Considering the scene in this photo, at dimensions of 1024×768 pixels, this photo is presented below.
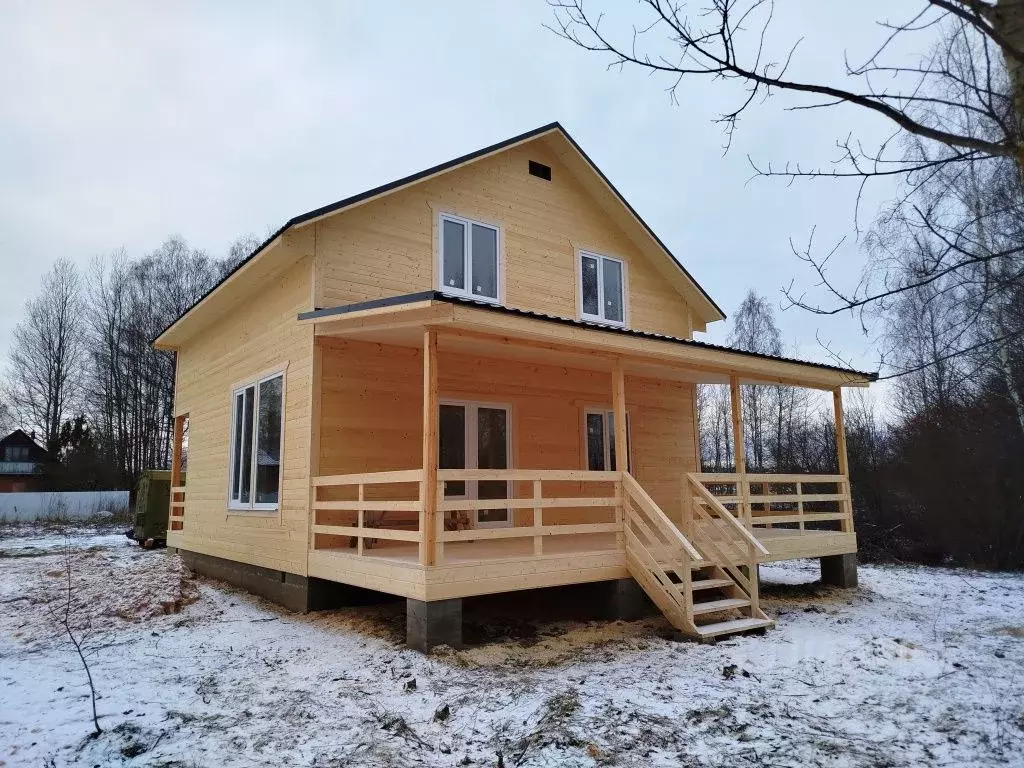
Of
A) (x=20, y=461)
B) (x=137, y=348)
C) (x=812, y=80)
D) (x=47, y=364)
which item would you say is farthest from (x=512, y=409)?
(x=20, y=461)

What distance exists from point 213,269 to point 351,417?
30300mm

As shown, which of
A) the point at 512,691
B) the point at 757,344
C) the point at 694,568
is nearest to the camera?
the point at 512,691

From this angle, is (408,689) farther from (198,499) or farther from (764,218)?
(198,499)

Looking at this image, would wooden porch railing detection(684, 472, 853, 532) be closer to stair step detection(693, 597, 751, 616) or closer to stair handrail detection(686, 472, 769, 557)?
stair handrail detection(686, 472, 769, 557)

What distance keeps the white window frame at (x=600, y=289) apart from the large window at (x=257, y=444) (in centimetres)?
557

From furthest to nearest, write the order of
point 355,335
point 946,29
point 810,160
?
point 355,335 < point 946,29 < point 810,160

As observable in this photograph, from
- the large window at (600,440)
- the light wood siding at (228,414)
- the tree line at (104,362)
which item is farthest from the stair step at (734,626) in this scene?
the tree line at (104,362)

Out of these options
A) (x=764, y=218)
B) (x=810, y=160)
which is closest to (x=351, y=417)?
(x=764, y=218)

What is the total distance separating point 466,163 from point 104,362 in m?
31.0

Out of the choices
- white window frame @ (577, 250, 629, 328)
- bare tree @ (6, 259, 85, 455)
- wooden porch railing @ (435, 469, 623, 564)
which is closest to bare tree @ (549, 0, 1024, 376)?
wooden porch railing @ (435, 469, 623, 564)

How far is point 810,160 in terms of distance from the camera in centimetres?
386

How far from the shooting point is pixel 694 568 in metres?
8.48

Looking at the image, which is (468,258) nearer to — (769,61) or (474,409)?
(474,409)

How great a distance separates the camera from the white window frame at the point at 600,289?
1278 cm
